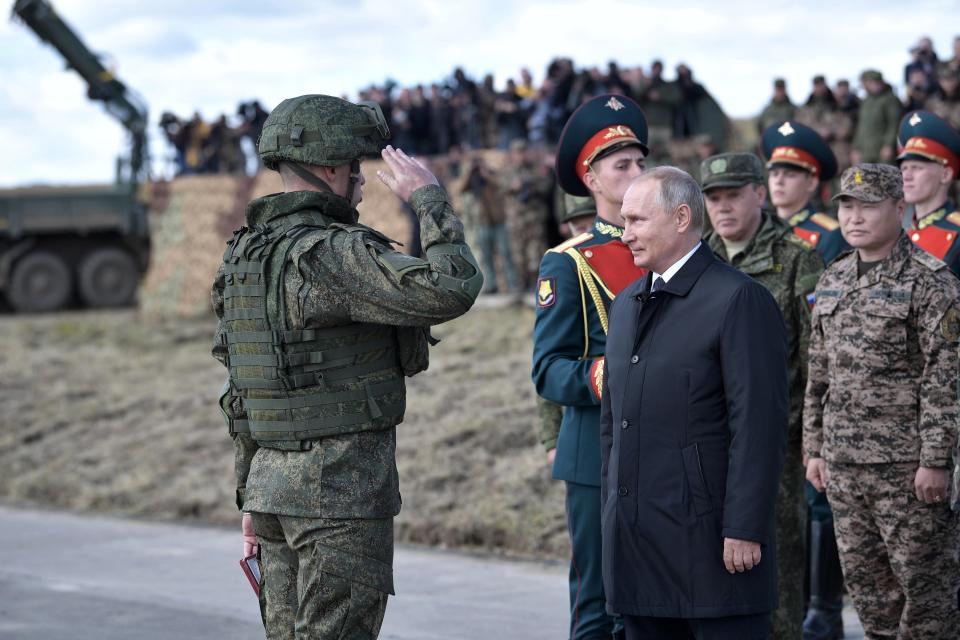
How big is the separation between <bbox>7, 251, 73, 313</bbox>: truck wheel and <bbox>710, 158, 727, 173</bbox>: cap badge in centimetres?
2498

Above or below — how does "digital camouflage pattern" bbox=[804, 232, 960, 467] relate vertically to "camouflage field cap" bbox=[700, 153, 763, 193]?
below

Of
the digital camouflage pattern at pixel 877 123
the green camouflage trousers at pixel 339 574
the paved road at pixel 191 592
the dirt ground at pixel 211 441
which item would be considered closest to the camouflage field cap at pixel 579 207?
the paved road at pixel 191 592

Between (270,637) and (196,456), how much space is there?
25.8 ft

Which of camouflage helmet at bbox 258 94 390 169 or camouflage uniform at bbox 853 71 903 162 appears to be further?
camouflage uniform at bbox 853 71 903 162

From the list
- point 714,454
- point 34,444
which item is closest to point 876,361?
point 714,454

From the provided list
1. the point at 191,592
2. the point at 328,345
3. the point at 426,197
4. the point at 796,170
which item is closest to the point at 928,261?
the point at 796,170

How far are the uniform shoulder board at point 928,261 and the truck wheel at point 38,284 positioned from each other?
25.9 meters

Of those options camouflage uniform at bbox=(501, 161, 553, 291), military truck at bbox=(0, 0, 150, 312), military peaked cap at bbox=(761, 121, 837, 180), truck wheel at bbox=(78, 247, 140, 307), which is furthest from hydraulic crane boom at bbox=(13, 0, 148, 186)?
military peaked cap at bbox=(761, 121, 837, 180)

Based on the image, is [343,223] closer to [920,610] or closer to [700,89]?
[920,610]

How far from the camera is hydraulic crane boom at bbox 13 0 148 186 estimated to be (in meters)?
29.3

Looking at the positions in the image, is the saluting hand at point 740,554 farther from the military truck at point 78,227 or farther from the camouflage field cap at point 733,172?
the military truck at point 78,227

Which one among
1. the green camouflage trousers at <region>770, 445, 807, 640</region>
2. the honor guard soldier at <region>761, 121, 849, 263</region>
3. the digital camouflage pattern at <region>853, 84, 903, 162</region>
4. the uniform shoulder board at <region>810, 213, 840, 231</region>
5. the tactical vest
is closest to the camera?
the tactical vest

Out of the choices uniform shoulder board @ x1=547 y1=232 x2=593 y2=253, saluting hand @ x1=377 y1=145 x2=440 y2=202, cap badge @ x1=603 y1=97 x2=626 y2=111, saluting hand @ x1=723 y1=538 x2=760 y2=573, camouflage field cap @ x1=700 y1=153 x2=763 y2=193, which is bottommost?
saluting hand @ x1=723 y1=538 x2=760 y2=573

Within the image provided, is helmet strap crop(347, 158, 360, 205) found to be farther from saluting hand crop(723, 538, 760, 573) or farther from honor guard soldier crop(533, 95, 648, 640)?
saluting hand crop(723, 538, 760, 573)
